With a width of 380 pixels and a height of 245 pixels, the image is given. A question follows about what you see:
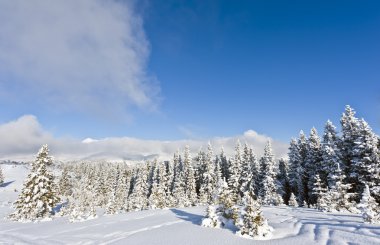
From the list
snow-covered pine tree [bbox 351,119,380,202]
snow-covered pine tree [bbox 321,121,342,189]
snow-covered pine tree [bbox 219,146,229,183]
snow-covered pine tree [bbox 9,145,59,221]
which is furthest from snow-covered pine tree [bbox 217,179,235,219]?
snow-covered pine tree [bbox 219,146,229,183]

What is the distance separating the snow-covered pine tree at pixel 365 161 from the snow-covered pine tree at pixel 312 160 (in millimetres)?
8562

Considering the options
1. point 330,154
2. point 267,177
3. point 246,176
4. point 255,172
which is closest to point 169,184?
point 246,176

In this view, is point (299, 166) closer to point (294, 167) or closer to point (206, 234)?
point (294, 167)

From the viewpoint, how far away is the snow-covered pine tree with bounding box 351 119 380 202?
34.0 m

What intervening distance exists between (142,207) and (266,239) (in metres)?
61.4

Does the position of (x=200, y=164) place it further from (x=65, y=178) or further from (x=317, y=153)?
(x=65, y=178)

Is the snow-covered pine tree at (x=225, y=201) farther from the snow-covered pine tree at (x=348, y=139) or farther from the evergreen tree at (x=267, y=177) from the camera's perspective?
the evergreen tree at (x=267, y=177)

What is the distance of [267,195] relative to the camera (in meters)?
53.5

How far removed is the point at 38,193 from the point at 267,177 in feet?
133

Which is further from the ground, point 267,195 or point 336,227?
point 267,195

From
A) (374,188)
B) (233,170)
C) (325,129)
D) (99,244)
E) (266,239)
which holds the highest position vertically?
(325,129)

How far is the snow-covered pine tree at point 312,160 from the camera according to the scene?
153 ft

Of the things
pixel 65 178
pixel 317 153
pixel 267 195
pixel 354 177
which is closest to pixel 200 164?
pixel 267 195

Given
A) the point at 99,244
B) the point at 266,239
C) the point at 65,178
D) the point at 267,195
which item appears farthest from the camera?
the point at 65,178
